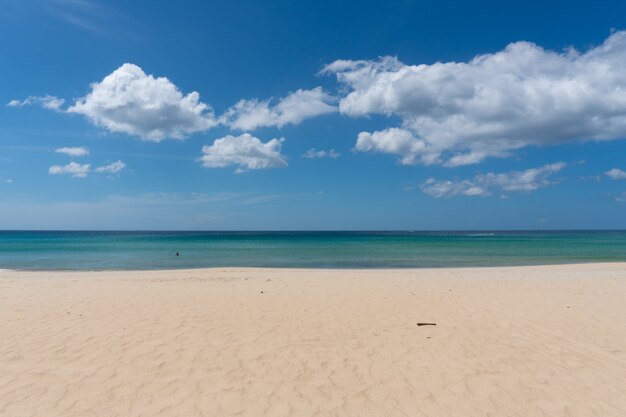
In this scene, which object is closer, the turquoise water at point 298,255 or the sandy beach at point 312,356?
the sandy beach at point 312,356

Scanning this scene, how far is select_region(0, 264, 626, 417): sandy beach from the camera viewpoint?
18.3 feet

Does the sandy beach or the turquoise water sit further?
the turquoise water

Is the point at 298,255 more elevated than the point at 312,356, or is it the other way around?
the point at 312,356

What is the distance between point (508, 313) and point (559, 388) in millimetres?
4934

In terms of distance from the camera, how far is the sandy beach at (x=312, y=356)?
5.59 m

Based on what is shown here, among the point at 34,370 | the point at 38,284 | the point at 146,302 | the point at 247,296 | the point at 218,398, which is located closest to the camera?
the point at 218,398

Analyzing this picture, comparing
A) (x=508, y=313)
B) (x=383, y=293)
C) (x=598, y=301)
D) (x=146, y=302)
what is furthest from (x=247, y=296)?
(x=598, y=301)

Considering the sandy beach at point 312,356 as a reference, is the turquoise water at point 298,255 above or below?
below

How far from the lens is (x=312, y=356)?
7355 mm

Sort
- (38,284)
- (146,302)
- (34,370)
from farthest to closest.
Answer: (38,284) → (146,302) → (34,370)

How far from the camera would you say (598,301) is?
12.4 m

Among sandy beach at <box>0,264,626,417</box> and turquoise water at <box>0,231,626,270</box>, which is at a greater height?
sandy beach at <box>0,264,626,417</box>

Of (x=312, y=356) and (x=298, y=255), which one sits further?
(x=298, y=255)

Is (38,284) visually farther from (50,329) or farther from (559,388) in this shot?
(559,388)
